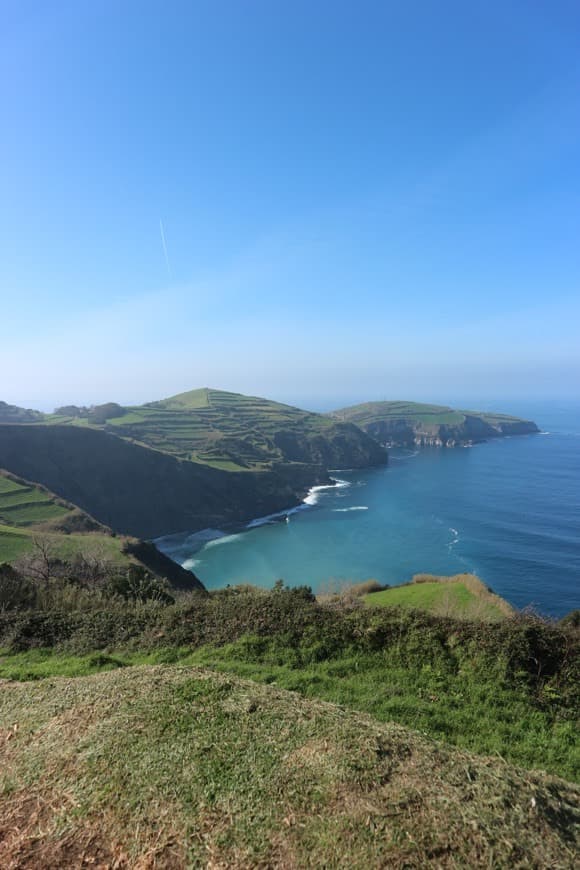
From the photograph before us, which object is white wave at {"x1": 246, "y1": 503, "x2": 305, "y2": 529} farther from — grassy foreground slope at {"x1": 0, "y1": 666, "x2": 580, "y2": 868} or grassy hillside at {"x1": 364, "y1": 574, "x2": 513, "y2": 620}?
grassy foreground slope at {"x1": 0, "y1": 666, "x2": 580, "y2": 868}

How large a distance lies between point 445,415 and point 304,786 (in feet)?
636

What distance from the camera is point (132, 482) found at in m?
84.8

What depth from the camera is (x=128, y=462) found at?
8750 centimetres

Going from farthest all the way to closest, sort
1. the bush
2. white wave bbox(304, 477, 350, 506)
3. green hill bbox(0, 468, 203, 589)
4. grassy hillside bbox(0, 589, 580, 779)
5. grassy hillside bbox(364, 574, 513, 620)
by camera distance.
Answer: white wave bbox(304, 477, 350, 506) < green hill bbox(0, 468, 203, 589) < grassy hillside bbox(364, 574, 513, 620) < the bush < grassy hillside bbox(0, 589, 580, 779)

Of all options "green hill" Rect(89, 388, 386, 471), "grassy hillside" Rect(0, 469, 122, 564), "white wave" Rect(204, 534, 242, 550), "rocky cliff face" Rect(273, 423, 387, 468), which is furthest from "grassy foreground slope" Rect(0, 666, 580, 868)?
"rocky cliff face" Rect(273, 423, 387, 468)

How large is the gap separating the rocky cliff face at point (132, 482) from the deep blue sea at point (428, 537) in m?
5.82

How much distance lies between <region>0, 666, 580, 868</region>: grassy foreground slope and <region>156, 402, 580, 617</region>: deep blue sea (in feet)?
109

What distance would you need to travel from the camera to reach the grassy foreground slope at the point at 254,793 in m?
4.54

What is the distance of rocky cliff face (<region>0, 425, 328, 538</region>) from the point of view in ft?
256

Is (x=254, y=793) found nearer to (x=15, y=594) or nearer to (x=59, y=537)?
(x=15, y=594)

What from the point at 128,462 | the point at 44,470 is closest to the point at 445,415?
the point at 128,462

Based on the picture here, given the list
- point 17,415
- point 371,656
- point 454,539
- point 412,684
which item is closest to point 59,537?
point 371,656

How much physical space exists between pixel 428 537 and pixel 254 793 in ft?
222

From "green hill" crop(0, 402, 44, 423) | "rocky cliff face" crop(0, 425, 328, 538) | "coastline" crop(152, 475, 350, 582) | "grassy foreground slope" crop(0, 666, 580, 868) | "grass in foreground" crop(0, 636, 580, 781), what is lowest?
"coastline" crop(152, 475, 350, 582)
